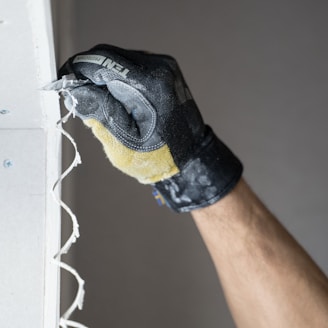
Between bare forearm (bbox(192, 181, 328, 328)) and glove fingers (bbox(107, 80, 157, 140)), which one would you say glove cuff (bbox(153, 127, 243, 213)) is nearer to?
bare forearm (bbox(192, 181, 328, 328))

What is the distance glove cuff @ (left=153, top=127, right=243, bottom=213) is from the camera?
3.26ft

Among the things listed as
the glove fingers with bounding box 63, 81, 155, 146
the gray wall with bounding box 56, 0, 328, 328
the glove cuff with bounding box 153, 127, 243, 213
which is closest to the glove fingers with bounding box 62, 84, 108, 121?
the glove fingers with bounding box 63, 81, 155, 146

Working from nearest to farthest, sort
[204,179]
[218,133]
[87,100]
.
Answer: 1. [87,100]
2. [204,179]
3. [218,133]

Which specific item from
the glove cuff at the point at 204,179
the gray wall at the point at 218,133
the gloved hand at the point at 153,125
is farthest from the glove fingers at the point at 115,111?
the gray wall at the point at 218,133

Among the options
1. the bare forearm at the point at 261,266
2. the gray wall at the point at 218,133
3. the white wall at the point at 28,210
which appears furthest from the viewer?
the gray wall at the point at 218,133

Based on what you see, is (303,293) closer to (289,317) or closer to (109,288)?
(289,317)

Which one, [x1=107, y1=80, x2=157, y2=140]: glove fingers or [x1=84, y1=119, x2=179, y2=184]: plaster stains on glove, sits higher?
[x1=107, y1=80, x2=157, y2=140]: glove fingers

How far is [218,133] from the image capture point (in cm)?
174

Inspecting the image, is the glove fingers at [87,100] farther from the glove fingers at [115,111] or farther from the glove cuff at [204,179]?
the glove cuff at [204,179]

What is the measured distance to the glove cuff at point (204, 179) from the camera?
1.00m

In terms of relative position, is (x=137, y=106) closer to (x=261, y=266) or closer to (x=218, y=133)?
(x=261, y=266)

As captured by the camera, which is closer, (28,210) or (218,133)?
(28,210)

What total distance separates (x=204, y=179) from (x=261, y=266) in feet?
0.73

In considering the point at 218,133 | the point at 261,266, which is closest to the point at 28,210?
the point at 261,266
